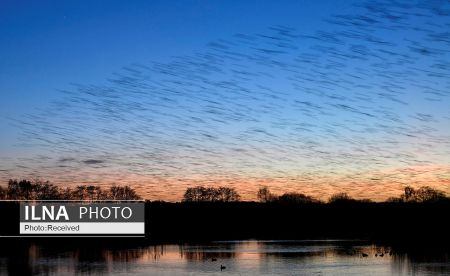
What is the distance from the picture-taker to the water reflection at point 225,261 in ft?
141

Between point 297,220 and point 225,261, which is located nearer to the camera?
point 225,261

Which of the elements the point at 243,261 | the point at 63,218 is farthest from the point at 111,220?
the point at 243,261

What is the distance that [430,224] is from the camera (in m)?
97.0

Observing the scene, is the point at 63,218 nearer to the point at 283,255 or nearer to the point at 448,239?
the point at 283,255

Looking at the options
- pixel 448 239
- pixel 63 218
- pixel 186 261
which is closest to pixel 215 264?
pixel 186 261

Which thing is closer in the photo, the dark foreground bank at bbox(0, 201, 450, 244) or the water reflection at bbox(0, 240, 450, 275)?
the water reflection at bbox(0, 240, 450, 275)

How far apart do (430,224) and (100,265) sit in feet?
218

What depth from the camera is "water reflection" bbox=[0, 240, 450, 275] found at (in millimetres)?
43094

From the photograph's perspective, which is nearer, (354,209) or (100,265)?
(100,265)

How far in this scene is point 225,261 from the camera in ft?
164

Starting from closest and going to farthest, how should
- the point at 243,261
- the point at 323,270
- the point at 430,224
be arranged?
the point at 323,270
the point at 243,261
the point at 430,224

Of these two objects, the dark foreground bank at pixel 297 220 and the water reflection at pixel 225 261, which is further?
the dark foreground bank at pixel 297 220

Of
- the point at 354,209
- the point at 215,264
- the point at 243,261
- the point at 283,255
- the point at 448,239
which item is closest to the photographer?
the point at 215,264

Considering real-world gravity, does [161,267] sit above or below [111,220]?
below
